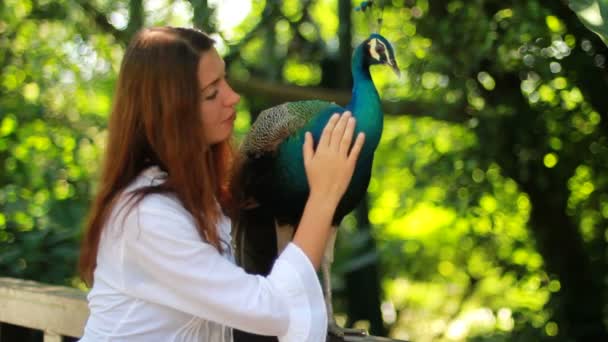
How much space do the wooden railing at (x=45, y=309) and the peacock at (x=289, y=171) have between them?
37cm

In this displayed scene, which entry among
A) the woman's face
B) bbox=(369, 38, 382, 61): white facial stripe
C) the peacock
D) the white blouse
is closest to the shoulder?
the white blouse

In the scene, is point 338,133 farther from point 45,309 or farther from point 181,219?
point 45,309

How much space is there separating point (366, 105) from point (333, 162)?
0.53 meters

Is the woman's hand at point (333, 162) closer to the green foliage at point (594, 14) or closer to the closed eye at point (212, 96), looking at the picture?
the closed eye at point (212, 96)

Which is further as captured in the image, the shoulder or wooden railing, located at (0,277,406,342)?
wooden railing, located at (0,277,406,342)

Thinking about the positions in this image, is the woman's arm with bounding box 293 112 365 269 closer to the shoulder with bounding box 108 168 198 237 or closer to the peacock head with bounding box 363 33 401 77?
the shoulder with bounding box 108 168 198 237

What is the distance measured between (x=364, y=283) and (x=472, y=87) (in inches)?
55.3

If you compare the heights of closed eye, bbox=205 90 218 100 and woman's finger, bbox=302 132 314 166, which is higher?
closed eye, bbox=205 90 218 100

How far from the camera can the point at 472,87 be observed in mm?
3389

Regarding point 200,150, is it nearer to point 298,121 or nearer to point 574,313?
point 298,121

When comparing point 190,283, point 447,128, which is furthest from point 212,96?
point 447,128

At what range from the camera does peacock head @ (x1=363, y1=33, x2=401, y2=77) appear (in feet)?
6.73

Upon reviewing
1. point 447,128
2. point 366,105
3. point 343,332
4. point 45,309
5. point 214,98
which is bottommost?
point 447,128

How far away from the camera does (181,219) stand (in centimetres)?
142
